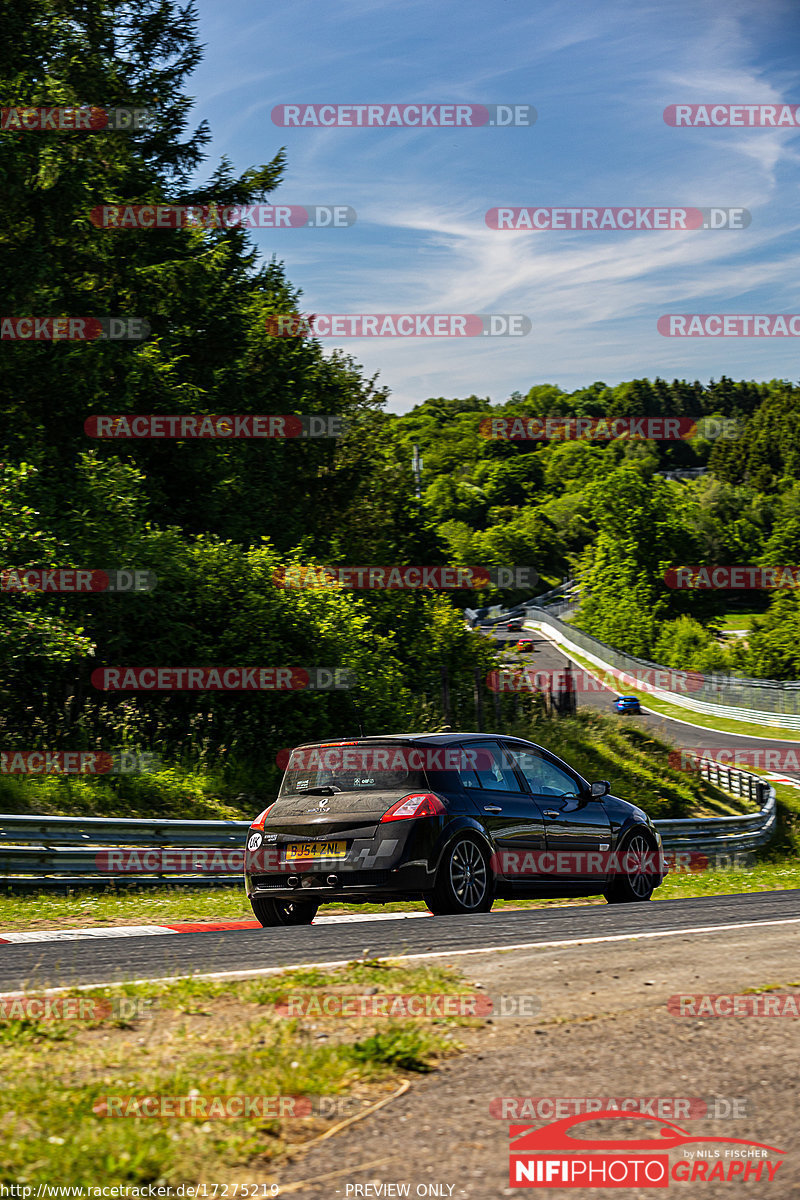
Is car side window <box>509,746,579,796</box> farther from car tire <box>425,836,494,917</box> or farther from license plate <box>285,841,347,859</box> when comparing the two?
license plate <box>285,841,347,859</box>

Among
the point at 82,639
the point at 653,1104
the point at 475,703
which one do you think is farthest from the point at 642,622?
the point at 653,1104

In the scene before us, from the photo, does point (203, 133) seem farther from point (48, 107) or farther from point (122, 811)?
point (122, 811)

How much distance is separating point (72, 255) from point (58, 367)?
13.5 feet

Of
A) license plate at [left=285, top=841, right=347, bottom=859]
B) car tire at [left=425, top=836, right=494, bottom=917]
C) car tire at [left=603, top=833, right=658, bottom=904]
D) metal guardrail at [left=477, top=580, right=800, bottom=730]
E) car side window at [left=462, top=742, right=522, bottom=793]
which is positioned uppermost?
car side window at [left=462, top=742, right=522, bottom=793]

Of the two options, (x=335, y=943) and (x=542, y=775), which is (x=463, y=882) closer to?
(x=542, y=775)

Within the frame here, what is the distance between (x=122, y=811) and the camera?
51.1 feet

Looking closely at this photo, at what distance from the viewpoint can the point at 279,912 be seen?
31.7 ft

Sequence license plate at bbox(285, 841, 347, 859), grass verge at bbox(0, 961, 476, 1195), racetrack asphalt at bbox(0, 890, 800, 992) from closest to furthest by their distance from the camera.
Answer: grass verge at bbox(0, 961, 476, 1195) < racetrack asphalt at bbox(0, 890, 800, 992) < license plate at bbox(285, 841, 347, 859)

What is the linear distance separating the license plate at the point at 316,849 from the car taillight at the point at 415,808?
0.39 metres

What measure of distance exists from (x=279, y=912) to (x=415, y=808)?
1751mm

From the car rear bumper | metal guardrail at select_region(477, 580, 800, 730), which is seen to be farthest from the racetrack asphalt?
metal guardrail at select_region(477, 580, 800, 730)

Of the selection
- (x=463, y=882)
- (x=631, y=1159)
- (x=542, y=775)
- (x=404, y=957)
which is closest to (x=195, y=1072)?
(x=631, y=1159)

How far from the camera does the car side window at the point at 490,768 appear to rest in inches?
372

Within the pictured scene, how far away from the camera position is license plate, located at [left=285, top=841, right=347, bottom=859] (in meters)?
8.82
